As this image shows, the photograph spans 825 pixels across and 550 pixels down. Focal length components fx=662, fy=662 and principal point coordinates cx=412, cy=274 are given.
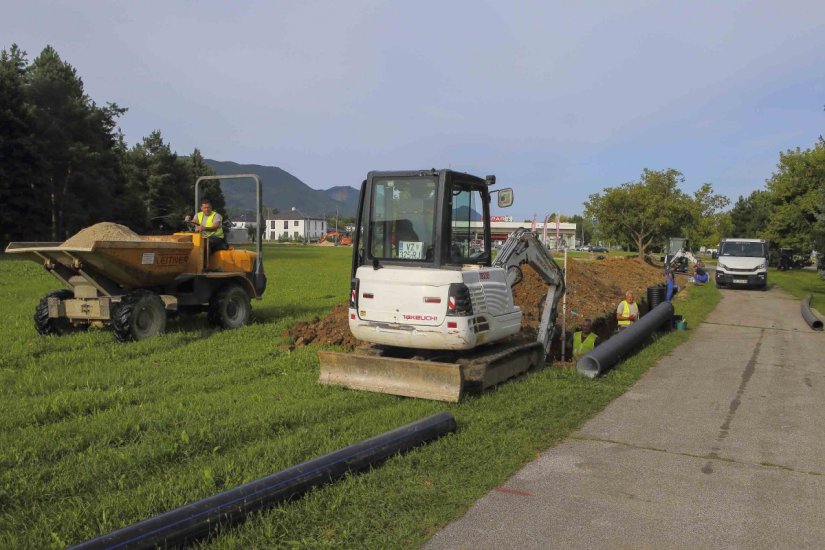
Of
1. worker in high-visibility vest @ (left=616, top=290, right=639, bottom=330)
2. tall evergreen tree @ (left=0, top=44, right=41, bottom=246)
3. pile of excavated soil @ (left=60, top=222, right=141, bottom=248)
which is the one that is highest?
tall evergreen tree @ (left=0, top=44, right=41, bottom=246)

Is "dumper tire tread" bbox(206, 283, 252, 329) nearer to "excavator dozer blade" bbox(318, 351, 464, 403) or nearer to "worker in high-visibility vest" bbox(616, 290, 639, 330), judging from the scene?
"excavator dozer blade" bbox(318, 351, 464, 403)

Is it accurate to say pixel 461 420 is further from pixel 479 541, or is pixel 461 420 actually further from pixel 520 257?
pixel 520 257

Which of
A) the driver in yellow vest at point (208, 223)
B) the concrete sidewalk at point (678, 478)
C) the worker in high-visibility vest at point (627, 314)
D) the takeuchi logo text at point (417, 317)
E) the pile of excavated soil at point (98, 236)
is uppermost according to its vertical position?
the driver in yellow vest at point (208, 223)

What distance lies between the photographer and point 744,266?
2914cm

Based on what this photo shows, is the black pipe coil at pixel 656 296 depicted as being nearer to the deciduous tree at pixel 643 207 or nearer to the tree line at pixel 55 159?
the tree line at pixel 55 159

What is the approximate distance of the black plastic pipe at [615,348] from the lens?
923 centimetres

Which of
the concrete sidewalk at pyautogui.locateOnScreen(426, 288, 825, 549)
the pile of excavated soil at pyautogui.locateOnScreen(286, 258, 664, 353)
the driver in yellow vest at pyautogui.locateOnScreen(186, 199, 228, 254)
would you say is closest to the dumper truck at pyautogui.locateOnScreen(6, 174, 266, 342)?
the driver in yellow vest at pyautogui.locateOnScreen(186, 199, 228, 254)

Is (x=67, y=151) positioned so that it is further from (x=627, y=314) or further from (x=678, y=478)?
(x=678, y=478)

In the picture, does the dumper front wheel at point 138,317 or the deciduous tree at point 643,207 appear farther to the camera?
the deciduous tree at point 643,207

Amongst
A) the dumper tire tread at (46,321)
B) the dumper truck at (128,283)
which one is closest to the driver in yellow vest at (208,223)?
the dumper truck at (128,283)

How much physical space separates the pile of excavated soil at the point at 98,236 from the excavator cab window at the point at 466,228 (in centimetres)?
569

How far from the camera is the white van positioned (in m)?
29.2

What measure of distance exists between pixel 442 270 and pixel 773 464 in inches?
147

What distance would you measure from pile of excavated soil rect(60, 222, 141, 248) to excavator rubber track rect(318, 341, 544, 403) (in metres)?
4.69
